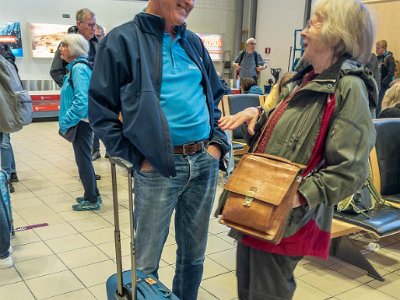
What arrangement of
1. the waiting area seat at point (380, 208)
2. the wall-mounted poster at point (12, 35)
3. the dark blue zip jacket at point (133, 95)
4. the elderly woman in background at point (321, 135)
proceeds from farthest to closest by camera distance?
the wall-mounted poster at point (12, 35)
the waiting area seat at point (380, 208)
the dark blue zip jacket at point (133, 95)
the elderly woman in background at point (321, 135)

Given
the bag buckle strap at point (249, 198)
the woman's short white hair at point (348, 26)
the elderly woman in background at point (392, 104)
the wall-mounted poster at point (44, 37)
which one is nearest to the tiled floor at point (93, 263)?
the elderly woman in background at point (392, 104)

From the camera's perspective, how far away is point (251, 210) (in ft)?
4.29

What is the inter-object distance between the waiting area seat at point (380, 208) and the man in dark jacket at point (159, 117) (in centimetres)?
122

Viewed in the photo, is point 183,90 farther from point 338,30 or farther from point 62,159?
point 62,159

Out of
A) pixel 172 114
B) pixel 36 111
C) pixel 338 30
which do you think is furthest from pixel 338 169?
pixel 36 111

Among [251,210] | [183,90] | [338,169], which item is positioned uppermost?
[183,90]

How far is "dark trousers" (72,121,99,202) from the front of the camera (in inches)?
139

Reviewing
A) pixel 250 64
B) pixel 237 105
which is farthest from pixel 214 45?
pixel 237 105

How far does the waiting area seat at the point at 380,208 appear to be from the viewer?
266 centimetres

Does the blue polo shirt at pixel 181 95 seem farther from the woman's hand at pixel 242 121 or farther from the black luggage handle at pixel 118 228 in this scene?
the black luggage handle at pixel 118 228

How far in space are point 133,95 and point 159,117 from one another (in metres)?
0.14

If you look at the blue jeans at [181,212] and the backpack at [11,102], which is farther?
the backpack at [11,102]

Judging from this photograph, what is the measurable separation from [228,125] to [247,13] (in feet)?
37.5

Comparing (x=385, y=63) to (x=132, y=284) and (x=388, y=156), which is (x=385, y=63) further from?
(x=132, y=284)
